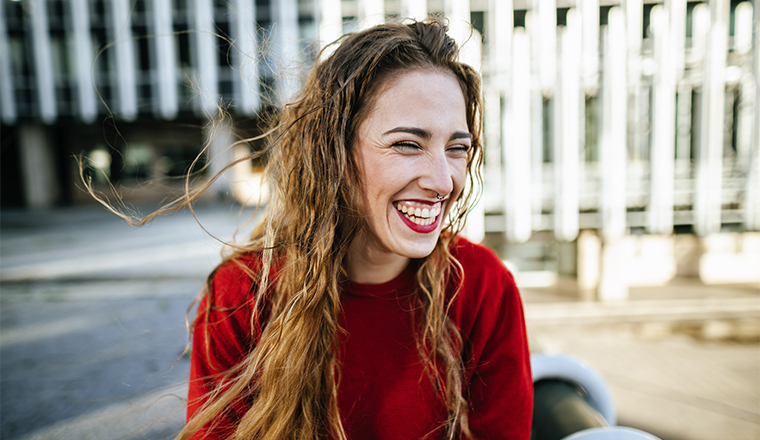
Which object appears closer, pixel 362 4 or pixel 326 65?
pixel 326 65

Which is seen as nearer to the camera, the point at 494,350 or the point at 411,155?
the point at 411,155

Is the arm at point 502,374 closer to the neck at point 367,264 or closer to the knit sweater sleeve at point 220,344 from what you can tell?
the neck at point 367,264

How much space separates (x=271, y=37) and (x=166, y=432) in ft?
4.35

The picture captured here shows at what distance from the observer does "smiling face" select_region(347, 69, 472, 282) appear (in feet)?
3.57

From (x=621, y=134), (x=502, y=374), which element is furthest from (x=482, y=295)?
(x=621, y=134)

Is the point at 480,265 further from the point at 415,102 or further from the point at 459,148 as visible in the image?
the point at 415,102

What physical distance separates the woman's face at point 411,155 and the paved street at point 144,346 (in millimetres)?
627

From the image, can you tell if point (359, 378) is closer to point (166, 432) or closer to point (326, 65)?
point (166, 432)

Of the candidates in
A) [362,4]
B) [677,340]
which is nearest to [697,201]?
[677,340]

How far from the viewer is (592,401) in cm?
173

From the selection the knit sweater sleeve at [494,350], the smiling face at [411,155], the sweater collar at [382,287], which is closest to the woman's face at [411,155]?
the smiling face at [411,155]

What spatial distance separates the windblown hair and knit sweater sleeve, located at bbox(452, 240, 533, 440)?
57 millimetres

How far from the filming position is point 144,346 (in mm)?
2021

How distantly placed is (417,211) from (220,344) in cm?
64
